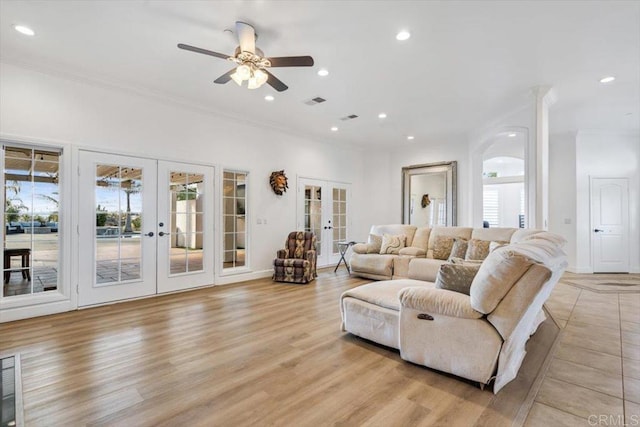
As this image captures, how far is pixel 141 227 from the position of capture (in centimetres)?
437

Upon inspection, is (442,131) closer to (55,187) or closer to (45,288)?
(55,187)

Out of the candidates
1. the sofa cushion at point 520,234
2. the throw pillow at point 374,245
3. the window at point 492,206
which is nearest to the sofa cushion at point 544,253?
the sofa cushion at point 520,234

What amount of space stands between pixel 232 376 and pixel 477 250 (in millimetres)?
3746

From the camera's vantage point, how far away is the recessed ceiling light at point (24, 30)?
292cm

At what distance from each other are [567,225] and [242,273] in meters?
6.80

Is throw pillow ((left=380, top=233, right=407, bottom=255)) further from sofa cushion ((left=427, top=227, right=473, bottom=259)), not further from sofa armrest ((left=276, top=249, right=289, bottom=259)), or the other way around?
sofa armrest ((left=276, top=249, right=289, bottom=259))

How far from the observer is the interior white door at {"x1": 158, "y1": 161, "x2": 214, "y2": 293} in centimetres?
457

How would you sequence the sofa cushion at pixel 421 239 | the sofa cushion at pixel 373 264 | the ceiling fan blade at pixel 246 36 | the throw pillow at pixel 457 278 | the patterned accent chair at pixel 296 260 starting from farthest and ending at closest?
the sofa cushion at pixel 421 239
the sofa cushion at pixel 373 264
the patterned accent chair at pixel 296 260
the ceiling fan blade at pixel 246 36
the throw pillow at pixel 457 278

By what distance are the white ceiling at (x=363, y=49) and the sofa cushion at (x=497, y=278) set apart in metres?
2.13

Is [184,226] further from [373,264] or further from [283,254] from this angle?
[373,264]

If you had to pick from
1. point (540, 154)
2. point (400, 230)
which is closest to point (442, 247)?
point (400, 230)

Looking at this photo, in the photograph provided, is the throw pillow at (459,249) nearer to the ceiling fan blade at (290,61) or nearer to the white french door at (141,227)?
the ceiling fan blade at (290,61)

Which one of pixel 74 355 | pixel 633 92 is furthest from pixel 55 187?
pixel 633 92

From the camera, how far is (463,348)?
2.15 meters
